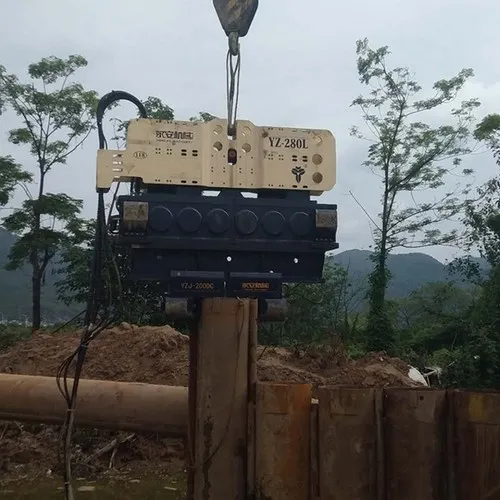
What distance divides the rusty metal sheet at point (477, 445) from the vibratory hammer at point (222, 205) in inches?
38.8

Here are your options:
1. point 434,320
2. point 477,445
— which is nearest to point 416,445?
point 477,445

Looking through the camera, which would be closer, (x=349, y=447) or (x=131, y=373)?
(x=349, y=447)

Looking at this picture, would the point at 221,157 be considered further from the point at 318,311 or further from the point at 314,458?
the point at 318,311

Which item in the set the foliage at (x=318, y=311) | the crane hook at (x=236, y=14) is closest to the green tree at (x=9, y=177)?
the foliage at (x=318, y=311)

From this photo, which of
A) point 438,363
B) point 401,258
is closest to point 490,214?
point 438,363

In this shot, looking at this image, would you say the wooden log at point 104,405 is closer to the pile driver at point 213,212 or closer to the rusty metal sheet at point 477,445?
the pile driver at point 213,212

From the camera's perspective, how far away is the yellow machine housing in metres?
3.44

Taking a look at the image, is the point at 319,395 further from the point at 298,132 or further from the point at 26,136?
the point at 26,136

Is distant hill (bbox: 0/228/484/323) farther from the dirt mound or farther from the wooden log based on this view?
the wooden log

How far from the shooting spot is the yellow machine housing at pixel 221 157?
3.44 metres

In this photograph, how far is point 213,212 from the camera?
336 centimetres

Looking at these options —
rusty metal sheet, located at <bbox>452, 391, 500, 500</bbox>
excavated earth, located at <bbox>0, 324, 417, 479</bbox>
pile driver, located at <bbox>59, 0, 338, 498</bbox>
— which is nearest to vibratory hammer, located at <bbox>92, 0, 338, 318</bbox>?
pile driver, located at <bbox>59, 0, 338, 498</bbox>

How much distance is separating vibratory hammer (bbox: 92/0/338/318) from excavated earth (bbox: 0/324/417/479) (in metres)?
5.87

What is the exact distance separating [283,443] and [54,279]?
32.8 metres
